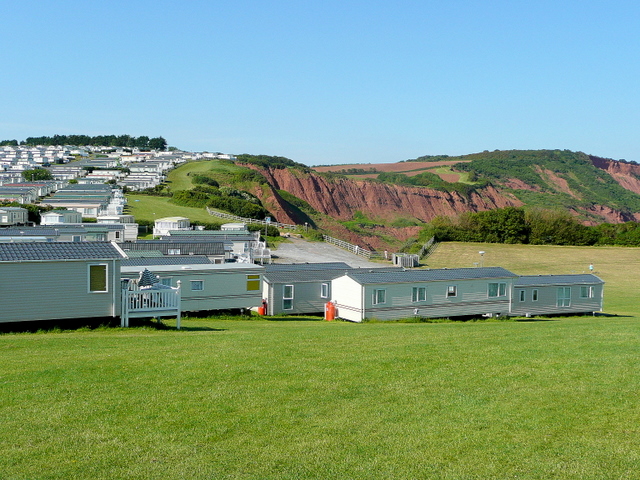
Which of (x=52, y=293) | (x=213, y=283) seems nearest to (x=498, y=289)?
(x=213, y=283)

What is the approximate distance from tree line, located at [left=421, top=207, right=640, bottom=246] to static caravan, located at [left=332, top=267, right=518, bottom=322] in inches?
1615

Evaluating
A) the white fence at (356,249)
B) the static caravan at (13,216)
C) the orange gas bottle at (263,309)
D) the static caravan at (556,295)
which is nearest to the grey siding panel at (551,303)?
the static caravan at (556,295)

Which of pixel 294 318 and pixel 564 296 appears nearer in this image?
pixel 294 318

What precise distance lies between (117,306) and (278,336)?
547 cm

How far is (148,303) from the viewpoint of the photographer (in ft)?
67.1

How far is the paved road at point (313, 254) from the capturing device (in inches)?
2274

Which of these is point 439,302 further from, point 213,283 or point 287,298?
point 213,283

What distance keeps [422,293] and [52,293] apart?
16.6 metres

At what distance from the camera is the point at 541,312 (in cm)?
3416

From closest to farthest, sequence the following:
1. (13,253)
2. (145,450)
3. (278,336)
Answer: (145,450)
(278,336)
(13,253)

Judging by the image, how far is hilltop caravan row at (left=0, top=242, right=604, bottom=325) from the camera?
19.1 meters

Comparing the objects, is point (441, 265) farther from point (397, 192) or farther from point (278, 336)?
point (397, 192)

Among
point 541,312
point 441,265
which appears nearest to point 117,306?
point 541,312

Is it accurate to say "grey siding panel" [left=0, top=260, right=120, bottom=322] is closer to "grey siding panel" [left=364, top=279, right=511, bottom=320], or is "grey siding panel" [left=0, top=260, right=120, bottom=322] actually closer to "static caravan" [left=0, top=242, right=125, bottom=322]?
"static caravan" [left=0, top=242, right=125, bottom=322]
